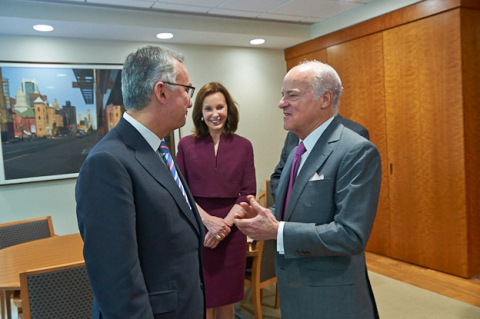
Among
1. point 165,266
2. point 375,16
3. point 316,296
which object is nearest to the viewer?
point 165,266

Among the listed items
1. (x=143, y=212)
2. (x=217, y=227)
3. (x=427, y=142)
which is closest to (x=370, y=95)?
(x=427, y=142)

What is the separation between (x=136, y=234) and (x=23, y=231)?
264 centimetres

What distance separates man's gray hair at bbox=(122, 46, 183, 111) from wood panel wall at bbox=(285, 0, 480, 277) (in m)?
3.34

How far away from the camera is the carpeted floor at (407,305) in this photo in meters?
3.14

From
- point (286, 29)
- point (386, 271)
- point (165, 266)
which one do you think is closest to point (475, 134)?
point (386, 271)

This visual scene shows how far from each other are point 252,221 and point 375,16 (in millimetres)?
3743

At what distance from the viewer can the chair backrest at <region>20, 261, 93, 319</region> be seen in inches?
73.8

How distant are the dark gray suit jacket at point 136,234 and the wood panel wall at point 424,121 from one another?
332 cm

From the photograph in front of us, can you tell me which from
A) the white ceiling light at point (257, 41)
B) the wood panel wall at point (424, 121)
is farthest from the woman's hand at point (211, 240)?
the white ceiling light at point (257, 41)

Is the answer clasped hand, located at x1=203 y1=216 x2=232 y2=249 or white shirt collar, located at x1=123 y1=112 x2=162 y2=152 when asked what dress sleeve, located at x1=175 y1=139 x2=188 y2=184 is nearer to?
clasped hand, located at x1=203 y1=216 x2=232 y2=249

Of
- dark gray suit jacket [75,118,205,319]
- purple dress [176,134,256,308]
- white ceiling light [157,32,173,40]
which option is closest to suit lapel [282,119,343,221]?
dark gray suit jacket [75,118,205,319]

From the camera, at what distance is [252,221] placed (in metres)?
1.55

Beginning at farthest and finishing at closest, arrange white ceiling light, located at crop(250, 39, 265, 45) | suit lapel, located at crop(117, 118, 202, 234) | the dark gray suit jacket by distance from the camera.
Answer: white ceiling light, located at crop(250, 39, 265, 45), suit lapel, located at crop(117, 118, 202, 234), the dark gray suit jacket

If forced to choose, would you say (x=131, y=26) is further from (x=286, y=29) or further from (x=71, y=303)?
(x=71, y=303)
